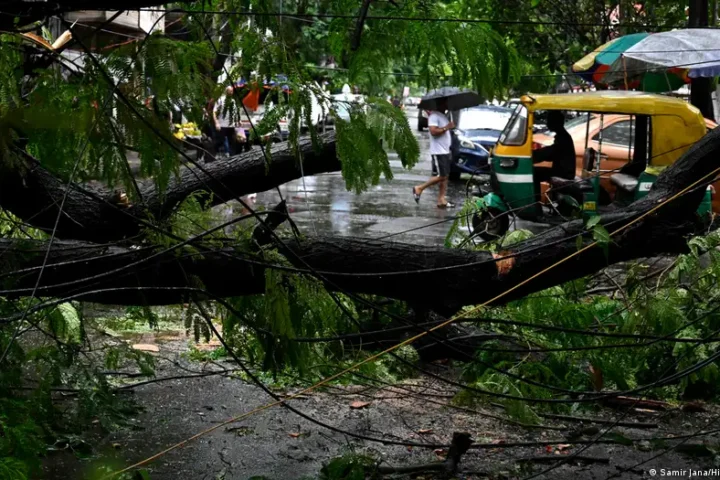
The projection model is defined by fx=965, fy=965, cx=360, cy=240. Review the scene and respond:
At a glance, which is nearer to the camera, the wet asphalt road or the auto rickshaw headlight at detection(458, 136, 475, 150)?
the wet asphalt road

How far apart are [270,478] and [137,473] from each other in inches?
34.7

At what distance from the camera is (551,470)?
5184mm

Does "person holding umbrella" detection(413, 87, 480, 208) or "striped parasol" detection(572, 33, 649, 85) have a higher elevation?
"striped parasol" detection(572, 33, 649, 85)

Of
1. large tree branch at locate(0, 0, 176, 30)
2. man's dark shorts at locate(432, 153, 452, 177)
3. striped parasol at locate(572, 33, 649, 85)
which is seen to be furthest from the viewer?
man's dark shorts at locate(432, 153, 452, 177)

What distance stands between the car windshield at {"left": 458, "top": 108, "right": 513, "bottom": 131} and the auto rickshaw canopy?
1294 cm

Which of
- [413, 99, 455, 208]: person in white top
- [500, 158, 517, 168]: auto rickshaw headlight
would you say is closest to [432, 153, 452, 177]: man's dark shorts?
[413, 99, 455, 208]: person in white top

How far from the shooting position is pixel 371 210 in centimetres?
1595

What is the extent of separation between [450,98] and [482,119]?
357 inches

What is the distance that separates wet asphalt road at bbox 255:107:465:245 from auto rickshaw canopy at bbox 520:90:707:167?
84.9 inches

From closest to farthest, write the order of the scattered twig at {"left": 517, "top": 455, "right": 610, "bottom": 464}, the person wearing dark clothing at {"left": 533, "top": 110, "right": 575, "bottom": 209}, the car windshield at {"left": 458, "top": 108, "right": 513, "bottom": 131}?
the scattered twig at {"left": 517, "top": 455, "right": 610, "bottom": 464} < the person wearing dark clothing at {"left": 533, "top": 110, "right": 575, "bottom": 209} < the car windshield at {"left": 458, "top": 108, "right": 513, "bottom": 131}

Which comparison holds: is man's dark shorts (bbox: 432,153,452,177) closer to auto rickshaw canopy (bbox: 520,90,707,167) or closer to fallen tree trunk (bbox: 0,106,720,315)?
auto rickshaw canopy (bbox: 520,90,707,167)

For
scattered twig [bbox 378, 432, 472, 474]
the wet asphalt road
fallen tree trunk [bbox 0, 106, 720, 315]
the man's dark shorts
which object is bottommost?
the wet asphalt road

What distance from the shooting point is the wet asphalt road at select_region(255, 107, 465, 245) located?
1341cm

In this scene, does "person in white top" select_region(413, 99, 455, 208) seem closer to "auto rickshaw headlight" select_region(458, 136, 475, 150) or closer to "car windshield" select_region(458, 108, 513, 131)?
"auto rickshaw headlight" select_region(458, 136, 475, 150)
